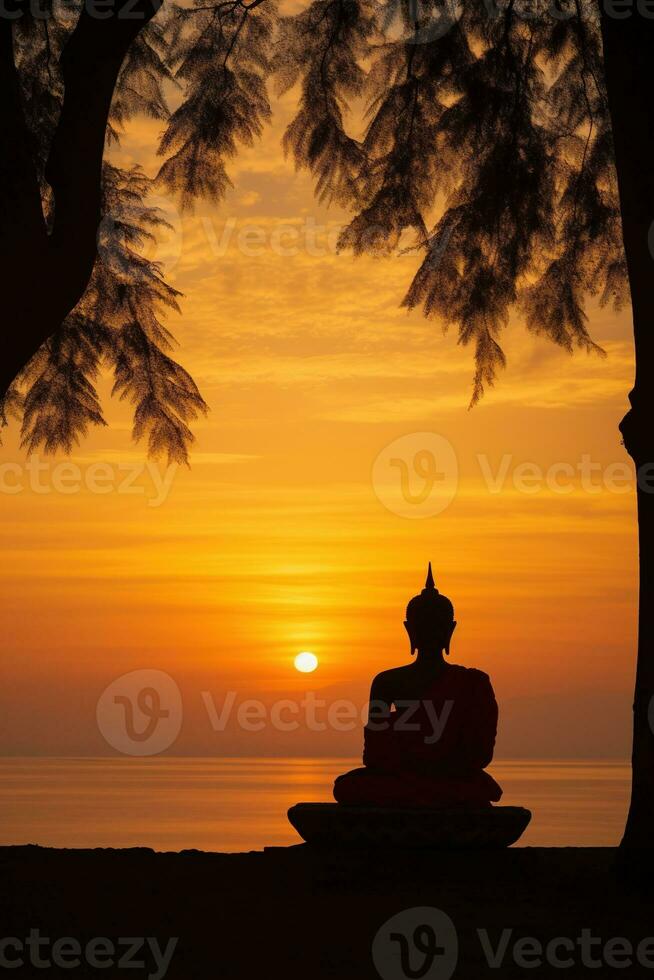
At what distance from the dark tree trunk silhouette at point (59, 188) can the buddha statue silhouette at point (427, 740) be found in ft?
10.8

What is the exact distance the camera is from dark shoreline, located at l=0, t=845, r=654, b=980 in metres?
6.40

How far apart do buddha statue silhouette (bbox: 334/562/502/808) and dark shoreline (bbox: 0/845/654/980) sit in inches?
17.1

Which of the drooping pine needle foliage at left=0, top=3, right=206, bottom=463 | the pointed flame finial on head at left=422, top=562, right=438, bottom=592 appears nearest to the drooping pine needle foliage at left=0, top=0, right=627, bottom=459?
the drooping pine needle foliage at left=0, top=3, right=206, bottom=463

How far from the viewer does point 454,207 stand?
11.1 meters

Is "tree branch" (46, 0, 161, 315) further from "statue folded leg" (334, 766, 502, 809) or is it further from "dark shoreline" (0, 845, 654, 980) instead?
"statue folded leg" (334, 766, 502, 809)

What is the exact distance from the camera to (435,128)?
11031 millimetres

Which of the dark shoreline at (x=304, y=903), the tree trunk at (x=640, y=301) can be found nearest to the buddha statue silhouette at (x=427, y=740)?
the dark shoreline at (x=304, y=903)

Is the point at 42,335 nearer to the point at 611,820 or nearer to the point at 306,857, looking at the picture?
the point at 306,857

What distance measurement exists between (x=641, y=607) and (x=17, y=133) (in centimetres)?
468

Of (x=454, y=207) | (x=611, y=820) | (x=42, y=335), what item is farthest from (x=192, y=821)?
(x=42, y=335)

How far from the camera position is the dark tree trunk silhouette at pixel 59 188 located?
761 cm

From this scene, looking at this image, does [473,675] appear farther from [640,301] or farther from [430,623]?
[640,301]

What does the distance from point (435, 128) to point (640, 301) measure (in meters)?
3.29

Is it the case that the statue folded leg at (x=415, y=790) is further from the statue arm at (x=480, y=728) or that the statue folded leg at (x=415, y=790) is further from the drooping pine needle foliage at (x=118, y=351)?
the drooping pine needle foliage at (x=118, y=351)
